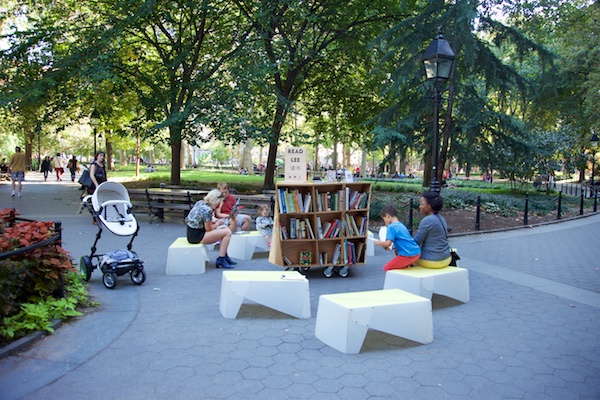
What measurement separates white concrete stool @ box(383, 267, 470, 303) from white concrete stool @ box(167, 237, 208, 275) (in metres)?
3.27

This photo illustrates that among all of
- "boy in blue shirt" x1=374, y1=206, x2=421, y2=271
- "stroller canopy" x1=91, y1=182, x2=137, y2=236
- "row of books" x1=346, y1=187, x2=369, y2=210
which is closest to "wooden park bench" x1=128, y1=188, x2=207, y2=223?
"stroller canopy" x1=91, y1=182, x2=137, y2=236

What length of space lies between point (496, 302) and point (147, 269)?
5578 mm

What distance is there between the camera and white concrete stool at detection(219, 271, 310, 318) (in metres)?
5.75

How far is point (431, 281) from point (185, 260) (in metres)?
4.04

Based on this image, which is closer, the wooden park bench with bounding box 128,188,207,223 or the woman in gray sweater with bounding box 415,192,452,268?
the woman in gray sweater with bounding box 415,192,452,268

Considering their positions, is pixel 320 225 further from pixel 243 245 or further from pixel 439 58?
pixel 439 58

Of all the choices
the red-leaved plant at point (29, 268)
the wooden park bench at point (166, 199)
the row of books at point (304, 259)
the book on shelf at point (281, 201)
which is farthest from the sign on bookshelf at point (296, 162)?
the wooden park bench at point (166, 199)

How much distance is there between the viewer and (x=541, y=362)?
15.0 feet

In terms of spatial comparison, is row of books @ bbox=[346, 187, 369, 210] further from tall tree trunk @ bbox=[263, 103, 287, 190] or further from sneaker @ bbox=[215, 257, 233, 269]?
tall tree trunk @ bbox=[263, 103, 287, 190]

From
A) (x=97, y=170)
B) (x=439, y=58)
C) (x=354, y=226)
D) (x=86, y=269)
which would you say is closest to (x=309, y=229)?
(x=354, y=226)

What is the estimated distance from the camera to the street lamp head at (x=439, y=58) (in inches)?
364

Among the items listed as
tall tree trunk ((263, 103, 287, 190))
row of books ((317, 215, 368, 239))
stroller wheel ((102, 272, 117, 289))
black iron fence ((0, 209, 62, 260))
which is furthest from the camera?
tall tree trunk ((263, 103, 287, 190))

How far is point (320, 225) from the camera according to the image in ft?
26.2

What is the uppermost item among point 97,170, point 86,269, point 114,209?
point 97,170
